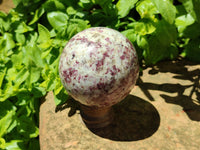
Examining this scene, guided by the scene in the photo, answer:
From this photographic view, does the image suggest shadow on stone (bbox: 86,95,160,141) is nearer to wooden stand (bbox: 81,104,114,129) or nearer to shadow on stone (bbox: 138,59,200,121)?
wooden stand (bbox: 81,104,114,129)

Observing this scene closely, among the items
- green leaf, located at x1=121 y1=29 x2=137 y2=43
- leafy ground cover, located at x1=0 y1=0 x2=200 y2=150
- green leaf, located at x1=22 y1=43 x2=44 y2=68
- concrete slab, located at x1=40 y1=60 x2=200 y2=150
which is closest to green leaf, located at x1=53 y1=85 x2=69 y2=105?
leafy ground cover, located at x1=0 y1=0 x2=200 y2=150

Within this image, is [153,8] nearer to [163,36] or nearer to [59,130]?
[163,36]

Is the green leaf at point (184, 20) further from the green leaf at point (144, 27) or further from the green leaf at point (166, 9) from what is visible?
the green leaf at point (166, 9)

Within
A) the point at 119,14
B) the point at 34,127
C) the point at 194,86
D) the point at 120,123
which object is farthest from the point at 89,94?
the point at 194,86

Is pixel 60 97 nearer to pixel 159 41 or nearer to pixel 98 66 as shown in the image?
pixel 98 66

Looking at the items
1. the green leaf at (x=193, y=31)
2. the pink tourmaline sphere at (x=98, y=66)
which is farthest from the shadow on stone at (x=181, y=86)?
the pink tourmaline sphere at (x=98, y=66)
